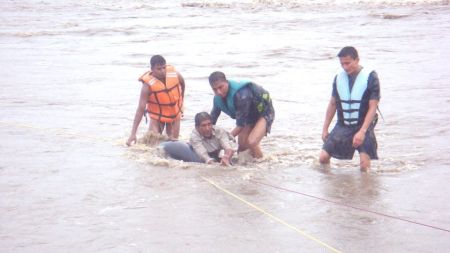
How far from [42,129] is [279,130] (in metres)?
3.28

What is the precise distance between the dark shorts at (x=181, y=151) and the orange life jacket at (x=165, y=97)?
0.64 metres

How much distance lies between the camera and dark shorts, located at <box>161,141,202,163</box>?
860cm

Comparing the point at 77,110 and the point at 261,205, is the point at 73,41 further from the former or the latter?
the point at 261,205

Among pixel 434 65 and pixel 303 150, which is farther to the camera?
pixel 434 65

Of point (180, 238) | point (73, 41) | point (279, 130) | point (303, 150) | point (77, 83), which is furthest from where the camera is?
point (73, 41)

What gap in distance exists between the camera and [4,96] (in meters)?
13.7

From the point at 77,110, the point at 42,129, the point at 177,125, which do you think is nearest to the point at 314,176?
the point at 177,125

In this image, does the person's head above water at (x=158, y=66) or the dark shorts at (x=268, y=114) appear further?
the person's head above water at (x=158, y=66)

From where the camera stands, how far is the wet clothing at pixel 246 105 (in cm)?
822

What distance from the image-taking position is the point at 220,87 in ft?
26.5

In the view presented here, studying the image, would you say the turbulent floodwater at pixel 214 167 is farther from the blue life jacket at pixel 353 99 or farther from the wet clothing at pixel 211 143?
the blue life jacket at pixel 353 99

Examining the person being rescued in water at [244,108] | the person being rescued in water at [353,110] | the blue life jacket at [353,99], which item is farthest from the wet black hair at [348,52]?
the person being rescued in water at [244,108]

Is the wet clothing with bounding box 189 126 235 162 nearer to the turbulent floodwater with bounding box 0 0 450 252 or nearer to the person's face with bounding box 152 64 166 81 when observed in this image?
the turbulent floodwater with bounding box 0 0 450 252

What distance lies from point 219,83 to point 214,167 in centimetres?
95
